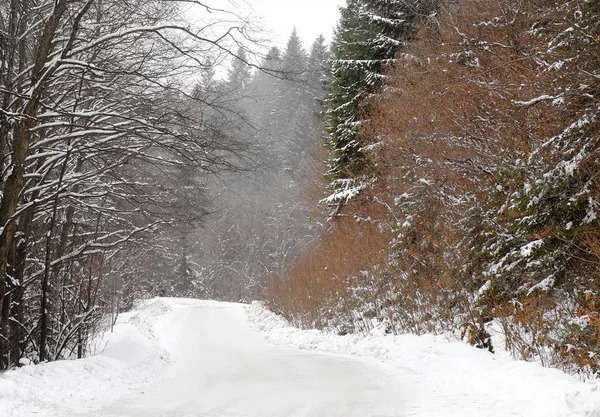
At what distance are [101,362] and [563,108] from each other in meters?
8.24

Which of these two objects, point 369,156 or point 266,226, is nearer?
point 369,156

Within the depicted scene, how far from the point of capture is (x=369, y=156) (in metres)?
17.9

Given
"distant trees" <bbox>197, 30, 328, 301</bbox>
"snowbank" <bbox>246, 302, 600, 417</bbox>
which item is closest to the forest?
"snowbank" <bbox>246, 302, 600, 417</bbox>

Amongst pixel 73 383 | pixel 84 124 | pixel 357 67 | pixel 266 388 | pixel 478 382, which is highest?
pixel 357 67

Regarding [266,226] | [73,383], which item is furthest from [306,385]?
[266,226]

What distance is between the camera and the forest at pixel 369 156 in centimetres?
725

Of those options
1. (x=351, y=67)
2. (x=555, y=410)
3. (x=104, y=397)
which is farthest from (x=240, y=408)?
(x=351, y=67)

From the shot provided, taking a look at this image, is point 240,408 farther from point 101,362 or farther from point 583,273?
point 583,273

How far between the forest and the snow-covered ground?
2.29 feet

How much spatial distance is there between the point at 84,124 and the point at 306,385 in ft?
17.6

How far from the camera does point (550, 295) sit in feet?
26.3

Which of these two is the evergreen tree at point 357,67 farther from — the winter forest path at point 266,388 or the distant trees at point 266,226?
the distant trees at point 266,226

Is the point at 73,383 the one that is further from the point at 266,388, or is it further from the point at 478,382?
the point at 478,382

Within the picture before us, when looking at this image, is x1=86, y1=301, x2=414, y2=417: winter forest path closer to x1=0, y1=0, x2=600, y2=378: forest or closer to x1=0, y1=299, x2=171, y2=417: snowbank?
x1=0, y1=299, x2=171, y2=417: snowbank
